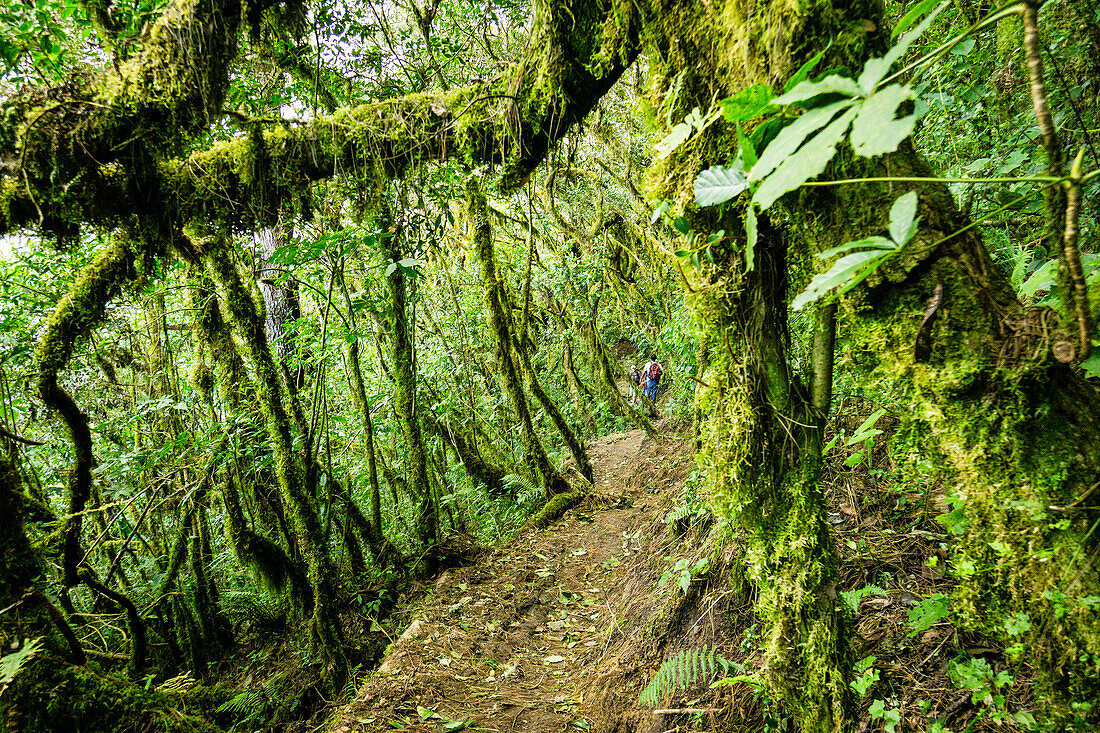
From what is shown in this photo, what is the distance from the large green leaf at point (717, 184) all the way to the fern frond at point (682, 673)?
8.70ft

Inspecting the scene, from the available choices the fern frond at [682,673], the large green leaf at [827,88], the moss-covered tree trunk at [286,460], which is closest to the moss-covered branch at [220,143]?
the moss-covered tree trunk at [286,460]

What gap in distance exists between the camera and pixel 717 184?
1214 millimetres

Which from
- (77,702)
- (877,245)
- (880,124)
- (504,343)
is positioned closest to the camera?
(880,124)

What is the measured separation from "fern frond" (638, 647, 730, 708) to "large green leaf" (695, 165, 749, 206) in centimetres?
265

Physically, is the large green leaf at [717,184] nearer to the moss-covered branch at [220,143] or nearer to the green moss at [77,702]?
the moss-covered branch at [220,143]

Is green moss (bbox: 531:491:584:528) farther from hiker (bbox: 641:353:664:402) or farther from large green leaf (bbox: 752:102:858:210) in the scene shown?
large green leaf (bbox: 752:102:858:210)

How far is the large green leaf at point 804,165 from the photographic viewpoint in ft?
2.75

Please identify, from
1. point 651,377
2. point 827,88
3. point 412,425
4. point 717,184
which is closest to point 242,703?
point 412,425

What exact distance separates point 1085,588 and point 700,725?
7.40 feet

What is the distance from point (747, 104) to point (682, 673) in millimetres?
2968

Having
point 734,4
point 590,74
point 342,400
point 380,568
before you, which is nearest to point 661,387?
point 342,400

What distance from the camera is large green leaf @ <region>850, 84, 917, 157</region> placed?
750mm

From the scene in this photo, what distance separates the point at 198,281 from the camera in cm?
498

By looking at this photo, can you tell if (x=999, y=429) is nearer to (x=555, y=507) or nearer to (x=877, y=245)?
(x=877, y=245)
